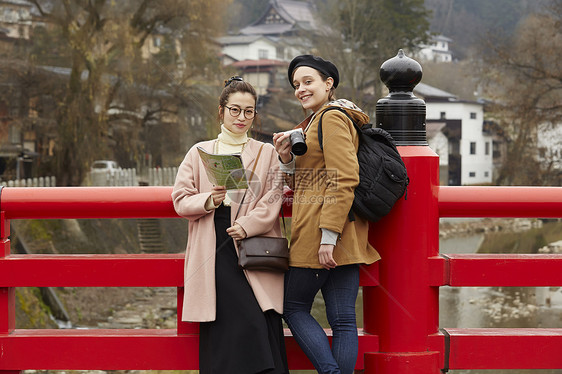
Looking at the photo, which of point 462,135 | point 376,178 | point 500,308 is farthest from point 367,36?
point 376,178

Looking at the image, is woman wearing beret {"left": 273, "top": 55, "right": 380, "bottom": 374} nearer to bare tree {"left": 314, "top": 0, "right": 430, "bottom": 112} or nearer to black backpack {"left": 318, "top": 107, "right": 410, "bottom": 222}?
black backpack {"left": 318, "top": 107, "right": 410, "bottom": 222}

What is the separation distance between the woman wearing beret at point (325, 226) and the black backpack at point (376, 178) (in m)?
0.04

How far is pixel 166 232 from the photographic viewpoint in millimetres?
20422

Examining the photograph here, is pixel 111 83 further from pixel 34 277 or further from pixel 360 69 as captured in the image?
pixel 34 277

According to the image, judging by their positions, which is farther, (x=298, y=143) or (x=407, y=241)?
(x=407, y=241)

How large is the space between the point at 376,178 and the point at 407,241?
0.36 meters

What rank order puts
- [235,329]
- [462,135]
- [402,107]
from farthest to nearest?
[462,135], [402,107], [235,329]

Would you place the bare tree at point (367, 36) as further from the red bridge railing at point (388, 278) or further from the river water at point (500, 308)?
the red bridge railing at point (388, 278)

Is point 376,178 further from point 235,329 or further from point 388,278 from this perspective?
point 235,329

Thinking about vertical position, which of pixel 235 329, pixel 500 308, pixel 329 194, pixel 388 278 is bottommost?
pixel 500 308

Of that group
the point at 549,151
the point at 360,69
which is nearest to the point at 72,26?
the point at 360,69

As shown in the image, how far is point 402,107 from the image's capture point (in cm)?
268

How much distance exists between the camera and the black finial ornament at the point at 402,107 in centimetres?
269

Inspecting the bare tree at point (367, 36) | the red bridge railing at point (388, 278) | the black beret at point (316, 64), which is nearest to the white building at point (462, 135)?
the bare tree at point (367, 36)
